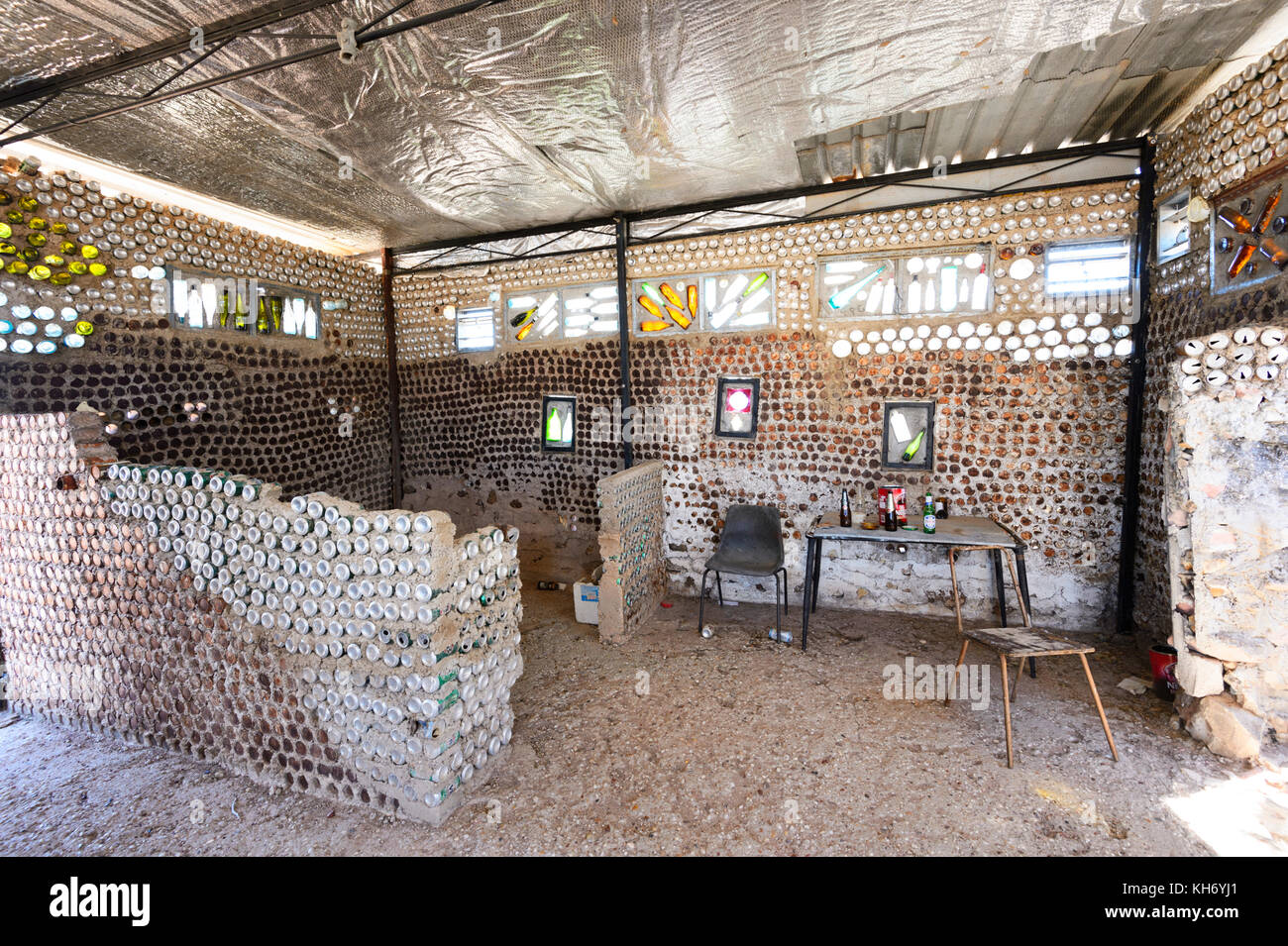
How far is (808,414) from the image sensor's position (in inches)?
202

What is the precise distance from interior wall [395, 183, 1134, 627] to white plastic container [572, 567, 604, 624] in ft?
3.46

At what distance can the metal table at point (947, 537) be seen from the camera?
3.88m

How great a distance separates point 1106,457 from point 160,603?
655 cm

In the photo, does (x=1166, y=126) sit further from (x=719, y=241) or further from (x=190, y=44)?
(x=190, y=44)

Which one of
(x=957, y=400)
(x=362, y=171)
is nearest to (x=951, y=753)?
(x=957, y=400)

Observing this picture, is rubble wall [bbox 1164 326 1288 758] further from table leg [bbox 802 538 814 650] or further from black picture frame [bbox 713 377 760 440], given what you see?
black picture frame [bbox 713 377 760 440]

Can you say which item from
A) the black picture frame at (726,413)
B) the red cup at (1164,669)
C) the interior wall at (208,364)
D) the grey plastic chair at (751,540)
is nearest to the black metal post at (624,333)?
the black picture frame at (726,413)

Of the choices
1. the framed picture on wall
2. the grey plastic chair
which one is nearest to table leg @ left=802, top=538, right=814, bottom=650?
the grey plastic chair

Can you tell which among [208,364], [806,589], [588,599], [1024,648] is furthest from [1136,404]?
[208,364]

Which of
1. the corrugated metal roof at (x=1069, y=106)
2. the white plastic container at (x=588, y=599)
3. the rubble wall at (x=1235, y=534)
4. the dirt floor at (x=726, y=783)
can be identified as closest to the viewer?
the dirt floor at (x=726, y=783)

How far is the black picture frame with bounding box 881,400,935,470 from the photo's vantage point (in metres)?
4.77

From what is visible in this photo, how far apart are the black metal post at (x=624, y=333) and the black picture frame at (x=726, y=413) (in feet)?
3.10

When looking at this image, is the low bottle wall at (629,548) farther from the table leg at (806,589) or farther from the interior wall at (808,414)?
the table leg at (806,589)

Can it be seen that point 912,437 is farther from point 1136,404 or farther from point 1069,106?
point 1069,106
